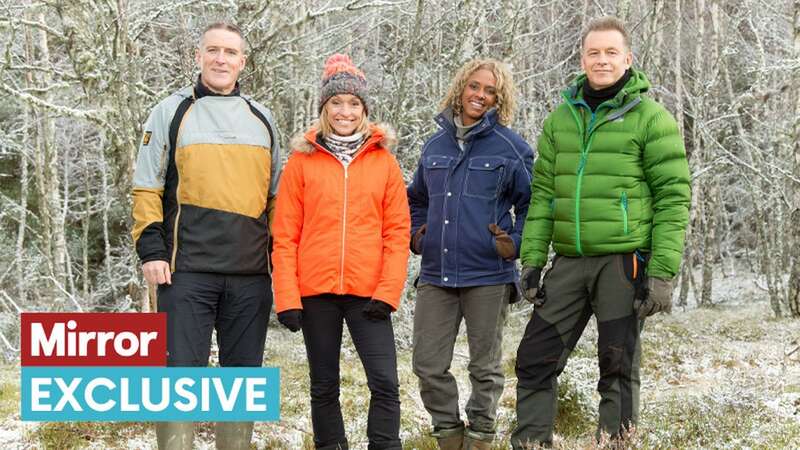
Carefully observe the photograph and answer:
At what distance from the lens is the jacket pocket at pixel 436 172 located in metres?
4.66

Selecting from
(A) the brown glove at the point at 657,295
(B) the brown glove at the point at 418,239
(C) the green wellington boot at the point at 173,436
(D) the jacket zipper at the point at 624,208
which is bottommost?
(C) the green wellington boot at the point at 173,436

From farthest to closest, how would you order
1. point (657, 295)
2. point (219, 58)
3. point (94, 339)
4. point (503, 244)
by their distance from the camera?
point (94, 339) → point (503, 244) → point (219, 58) → point (657, 295)

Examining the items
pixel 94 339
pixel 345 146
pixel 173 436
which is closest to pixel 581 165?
pixel 345 146

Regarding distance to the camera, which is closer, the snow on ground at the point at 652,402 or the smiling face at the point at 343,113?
the smiling face at the point at 343,113

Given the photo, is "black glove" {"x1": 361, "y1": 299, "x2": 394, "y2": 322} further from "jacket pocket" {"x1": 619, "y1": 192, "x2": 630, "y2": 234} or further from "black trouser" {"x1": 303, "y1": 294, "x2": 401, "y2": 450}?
"jacket pocket" {"x1": 619, "y1": 192, "x2": 630, "y2": 234}

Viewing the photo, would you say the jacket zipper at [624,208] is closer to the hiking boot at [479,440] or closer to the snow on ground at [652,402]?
the snow on ground at [652,402]

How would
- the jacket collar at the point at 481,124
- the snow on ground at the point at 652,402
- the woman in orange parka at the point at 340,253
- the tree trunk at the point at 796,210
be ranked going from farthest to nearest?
the tree trunk at the point at 796,210 → the snow on ground at the point at 652,402 → the jacket collar at the point at 481,124 → the woman in orange parka at the point at 340,253

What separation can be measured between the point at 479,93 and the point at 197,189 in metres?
1.68

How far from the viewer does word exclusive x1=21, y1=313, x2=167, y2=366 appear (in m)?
4.34

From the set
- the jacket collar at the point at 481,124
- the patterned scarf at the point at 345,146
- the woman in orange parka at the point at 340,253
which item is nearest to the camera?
the woman in orange parka at the point at 340,253

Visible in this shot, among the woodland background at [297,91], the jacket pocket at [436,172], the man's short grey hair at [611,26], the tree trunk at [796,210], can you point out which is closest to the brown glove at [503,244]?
the jacket pocket at [436,172]

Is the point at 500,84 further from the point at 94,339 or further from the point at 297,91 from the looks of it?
the point at 297,91

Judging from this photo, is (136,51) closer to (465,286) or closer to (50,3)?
(50,3)

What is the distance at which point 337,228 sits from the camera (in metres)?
4.20
